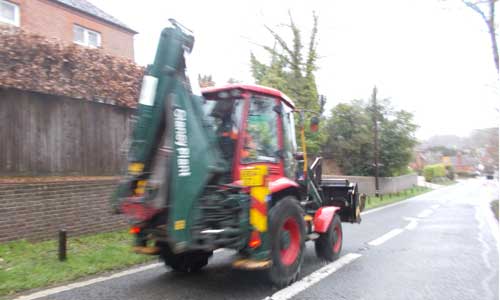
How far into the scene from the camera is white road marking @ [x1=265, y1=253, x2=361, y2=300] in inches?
200

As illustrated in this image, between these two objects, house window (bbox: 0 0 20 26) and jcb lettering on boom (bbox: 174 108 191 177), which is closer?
jcb lettering on boom (bbox: 174 108 191 177)

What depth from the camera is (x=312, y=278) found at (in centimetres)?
592

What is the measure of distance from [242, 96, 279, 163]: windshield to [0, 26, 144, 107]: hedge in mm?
4607

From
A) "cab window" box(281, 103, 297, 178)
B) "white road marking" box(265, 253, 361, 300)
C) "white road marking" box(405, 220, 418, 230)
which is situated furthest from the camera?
"white road marking" box(405, 220, 418, 230)

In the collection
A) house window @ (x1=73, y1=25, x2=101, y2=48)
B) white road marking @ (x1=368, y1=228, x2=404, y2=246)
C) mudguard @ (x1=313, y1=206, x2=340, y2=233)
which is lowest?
white road marking @ (x1=368, y1=228, x2=404, y2=246)

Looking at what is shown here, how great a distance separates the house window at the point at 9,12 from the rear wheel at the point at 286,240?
48.7 ft

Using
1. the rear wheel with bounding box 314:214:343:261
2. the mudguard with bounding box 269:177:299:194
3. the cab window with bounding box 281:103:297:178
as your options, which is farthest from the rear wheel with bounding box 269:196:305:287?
the rear wheel with bounding box 314:214:343:261

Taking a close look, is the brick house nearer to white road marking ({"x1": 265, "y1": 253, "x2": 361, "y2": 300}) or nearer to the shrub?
white road marking ({"x1": 265, "y1": 253, "x2": 361, "y2": 300})

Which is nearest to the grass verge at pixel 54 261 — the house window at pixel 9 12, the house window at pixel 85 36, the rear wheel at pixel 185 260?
the rear wheel at pixel 185 260

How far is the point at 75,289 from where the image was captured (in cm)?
511

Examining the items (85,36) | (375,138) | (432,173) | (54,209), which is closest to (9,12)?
(85,36)

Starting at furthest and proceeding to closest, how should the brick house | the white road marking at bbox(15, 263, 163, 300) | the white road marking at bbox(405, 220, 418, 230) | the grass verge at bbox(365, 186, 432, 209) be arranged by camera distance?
the grass verge at bbox(365, 186, 432, 209)
the brick house
the white road marking at bbox(405, 220, 418, 230)
the white road marking at bbox(15, 263, 163, 300)

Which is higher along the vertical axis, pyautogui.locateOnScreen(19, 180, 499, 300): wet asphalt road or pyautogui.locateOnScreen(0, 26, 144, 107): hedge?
pyautogui.locateOnScreen(0, 26, 144, 107): hedge

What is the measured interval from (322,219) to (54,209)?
187 inches
